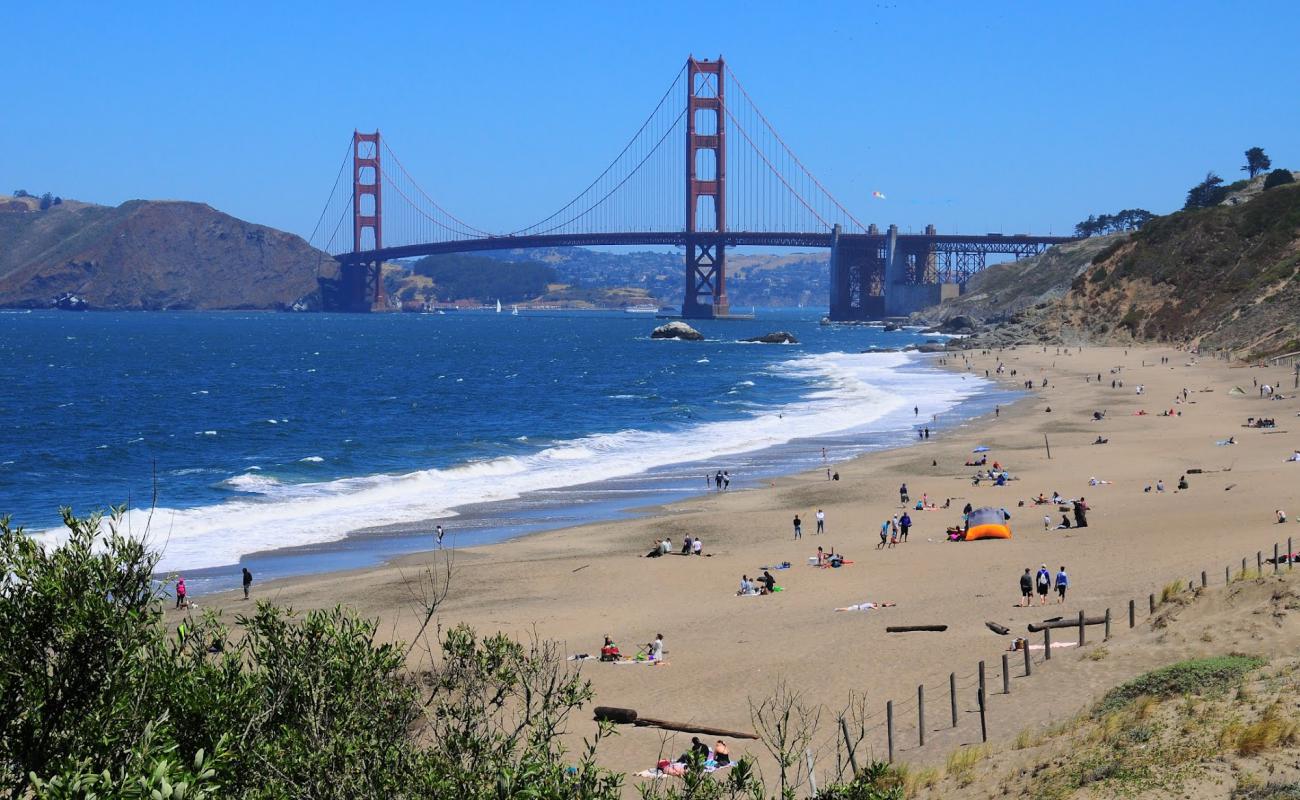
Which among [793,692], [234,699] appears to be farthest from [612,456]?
[234,699]

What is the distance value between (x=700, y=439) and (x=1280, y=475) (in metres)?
21.2

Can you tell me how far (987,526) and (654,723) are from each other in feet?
40.0

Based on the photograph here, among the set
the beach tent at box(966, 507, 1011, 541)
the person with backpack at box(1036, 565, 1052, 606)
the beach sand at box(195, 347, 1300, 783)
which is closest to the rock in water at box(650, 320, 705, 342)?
the beach sand at box(195, 347, 1300, 783)

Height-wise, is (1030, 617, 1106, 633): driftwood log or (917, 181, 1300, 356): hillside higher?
(917, 181, 1300, 356): hillside

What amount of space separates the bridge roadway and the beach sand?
345 feet

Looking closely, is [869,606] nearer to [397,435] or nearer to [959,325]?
[397,435]

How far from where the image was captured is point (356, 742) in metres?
7.11

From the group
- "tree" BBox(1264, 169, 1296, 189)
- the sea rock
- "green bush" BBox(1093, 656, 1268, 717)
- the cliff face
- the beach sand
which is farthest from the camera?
the sea rock

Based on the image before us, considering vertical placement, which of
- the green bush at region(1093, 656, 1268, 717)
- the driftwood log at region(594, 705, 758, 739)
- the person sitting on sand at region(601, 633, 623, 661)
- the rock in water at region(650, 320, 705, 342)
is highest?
the rock in water at region(650, 320, 705, 342)

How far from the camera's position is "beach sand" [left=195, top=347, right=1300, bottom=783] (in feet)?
52.1

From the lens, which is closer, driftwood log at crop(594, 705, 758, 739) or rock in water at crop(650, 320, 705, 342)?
driftwood log at crop(594, 705, 758, 739)

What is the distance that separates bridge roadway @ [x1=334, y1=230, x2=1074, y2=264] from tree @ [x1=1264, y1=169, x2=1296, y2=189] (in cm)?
4751

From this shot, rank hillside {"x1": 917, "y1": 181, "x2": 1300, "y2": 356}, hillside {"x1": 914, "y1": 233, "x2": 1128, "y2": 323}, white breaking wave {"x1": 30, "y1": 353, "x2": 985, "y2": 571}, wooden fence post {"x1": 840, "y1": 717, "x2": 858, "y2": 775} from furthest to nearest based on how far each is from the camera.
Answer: hillside {"x1": 914, "y1": 233, "x2": 1128, "y2": 323}, hillside {"x1": 917, "y1": 181, "x2": 1300, "y2": 356}, white breaking wave {"x1": 30, "y1": 353, "x2": 985, "y2": 571}, wooden fence post {"x1": 840, "y1": 717, "x2": 858, "y2": 775}

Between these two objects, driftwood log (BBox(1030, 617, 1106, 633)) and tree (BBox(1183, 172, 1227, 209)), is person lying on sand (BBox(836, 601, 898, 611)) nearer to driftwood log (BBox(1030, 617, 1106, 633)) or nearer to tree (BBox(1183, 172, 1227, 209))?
driftwood log (BBox(1030, 617, 1106, 633))
